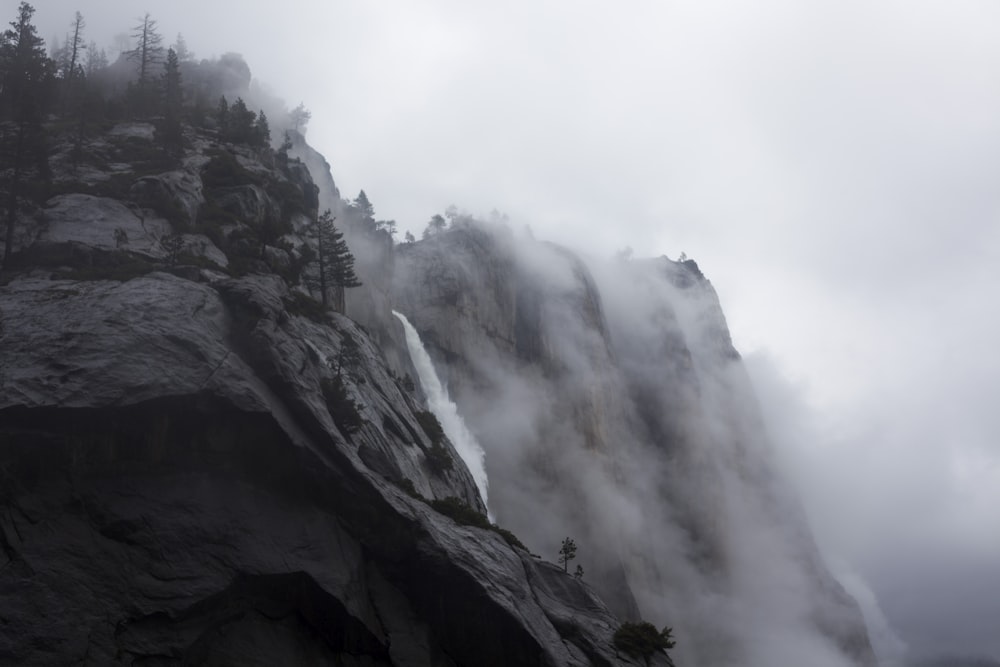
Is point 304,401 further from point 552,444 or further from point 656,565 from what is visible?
point 656,565

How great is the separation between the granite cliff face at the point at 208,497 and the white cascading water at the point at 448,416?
28.7 m

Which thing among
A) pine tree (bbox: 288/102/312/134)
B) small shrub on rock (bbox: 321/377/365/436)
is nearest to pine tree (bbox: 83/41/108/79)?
pine tree (bbox: 288/102/312/134)

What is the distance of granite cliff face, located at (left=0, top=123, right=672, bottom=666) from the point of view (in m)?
26.5

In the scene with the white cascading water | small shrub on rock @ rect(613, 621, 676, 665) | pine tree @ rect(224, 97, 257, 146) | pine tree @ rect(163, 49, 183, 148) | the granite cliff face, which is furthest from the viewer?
the white cascading water

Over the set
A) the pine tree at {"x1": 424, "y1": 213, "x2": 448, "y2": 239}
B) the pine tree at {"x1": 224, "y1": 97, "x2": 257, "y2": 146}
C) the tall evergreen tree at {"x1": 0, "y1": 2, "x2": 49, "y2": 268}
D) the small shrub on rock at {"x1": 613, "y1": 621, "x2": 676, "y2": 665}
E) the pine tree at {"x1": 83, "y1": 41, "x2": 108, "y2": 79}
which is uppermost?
the pine tree at {"x1": 83, "y1": 41, "x2": 108, "y2": 79}

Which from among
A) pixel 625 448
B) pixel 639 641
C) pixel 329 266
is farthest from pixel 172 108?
pixel 625 448

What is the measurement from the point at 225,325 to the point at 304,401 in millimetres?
4668

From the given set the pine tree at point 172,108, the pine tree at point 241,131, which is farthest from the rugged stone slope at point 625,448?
the pine tree at point 172,108

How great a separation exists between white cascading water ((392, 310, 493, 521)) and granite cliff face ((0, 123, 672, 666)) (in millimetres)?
28703

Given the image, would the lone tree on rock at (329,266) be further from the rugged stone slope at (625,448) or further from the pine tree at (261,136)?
the rugged stone slope at (625,448)

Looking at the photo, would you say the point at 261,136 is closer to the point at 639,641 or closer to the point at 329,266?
the point at 329,266

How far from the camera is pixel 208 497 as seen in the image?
3033 centimetres

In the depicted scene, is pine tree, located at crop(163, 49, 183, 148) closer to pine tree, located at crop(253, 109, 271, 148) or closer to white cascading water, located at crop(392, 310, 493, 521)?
pine tree, located at crop(253, 109, 271, 148)

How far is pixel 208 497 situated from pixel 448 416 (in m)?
44.4
